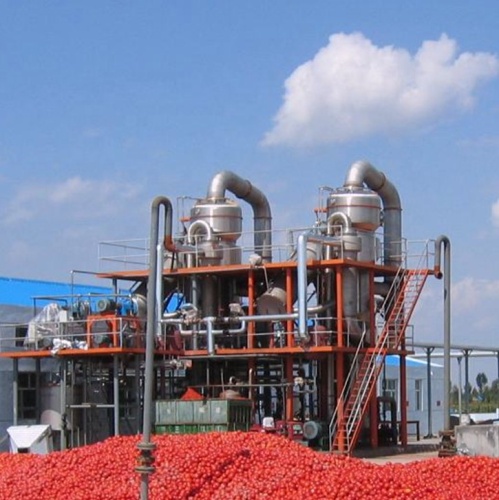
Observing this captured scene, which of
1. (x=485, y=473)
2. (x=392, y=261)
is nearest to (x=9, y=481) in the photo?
(x=485, y=473)

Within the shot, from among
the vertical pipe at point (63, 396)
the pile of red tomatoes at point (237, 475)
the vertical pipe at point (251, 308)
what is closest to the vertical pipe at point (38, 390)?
the vertical pipe at point (63, 396)

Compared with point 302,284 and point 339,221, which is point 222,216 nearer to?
point 339,221

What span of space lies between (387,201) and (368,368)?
8145 mm

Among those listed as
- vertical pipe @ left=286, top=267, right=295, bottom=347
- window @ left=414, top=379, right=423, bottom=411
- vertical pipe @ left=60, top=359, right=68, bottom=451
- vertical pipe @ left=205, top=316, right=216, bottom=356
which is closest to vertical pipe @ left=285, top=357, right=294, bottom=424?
vertical pipe @ left=286, top=267, right=295, bottom=347

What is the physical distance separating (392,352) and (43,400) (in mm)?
12166

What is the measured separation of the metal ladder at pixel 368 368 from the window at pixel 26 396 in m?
11.0

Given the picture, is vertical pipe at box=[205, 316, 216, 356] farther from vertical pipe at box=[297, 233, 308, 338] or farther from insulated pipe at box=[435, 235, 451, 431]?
insulated pipe at box=[435, 235, 451, 431]

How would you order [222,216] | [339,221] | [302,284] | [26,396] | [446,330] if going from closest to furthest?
[446,330], [302,284], [339,221], [26,396], [222,216]

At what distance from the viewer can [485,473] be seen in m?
22.9

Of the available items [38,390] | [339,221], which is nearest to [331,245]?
[339,221]

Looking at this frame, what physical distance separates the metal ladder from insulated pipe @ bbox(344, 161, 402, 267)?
1356 mm

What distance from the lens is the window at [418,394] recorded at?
6475 centimetres

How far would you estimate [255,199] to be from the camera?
Result: 4738 centimetres

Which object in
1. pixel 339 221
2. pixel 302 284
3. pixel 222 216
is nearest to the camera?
pixel 302 284
